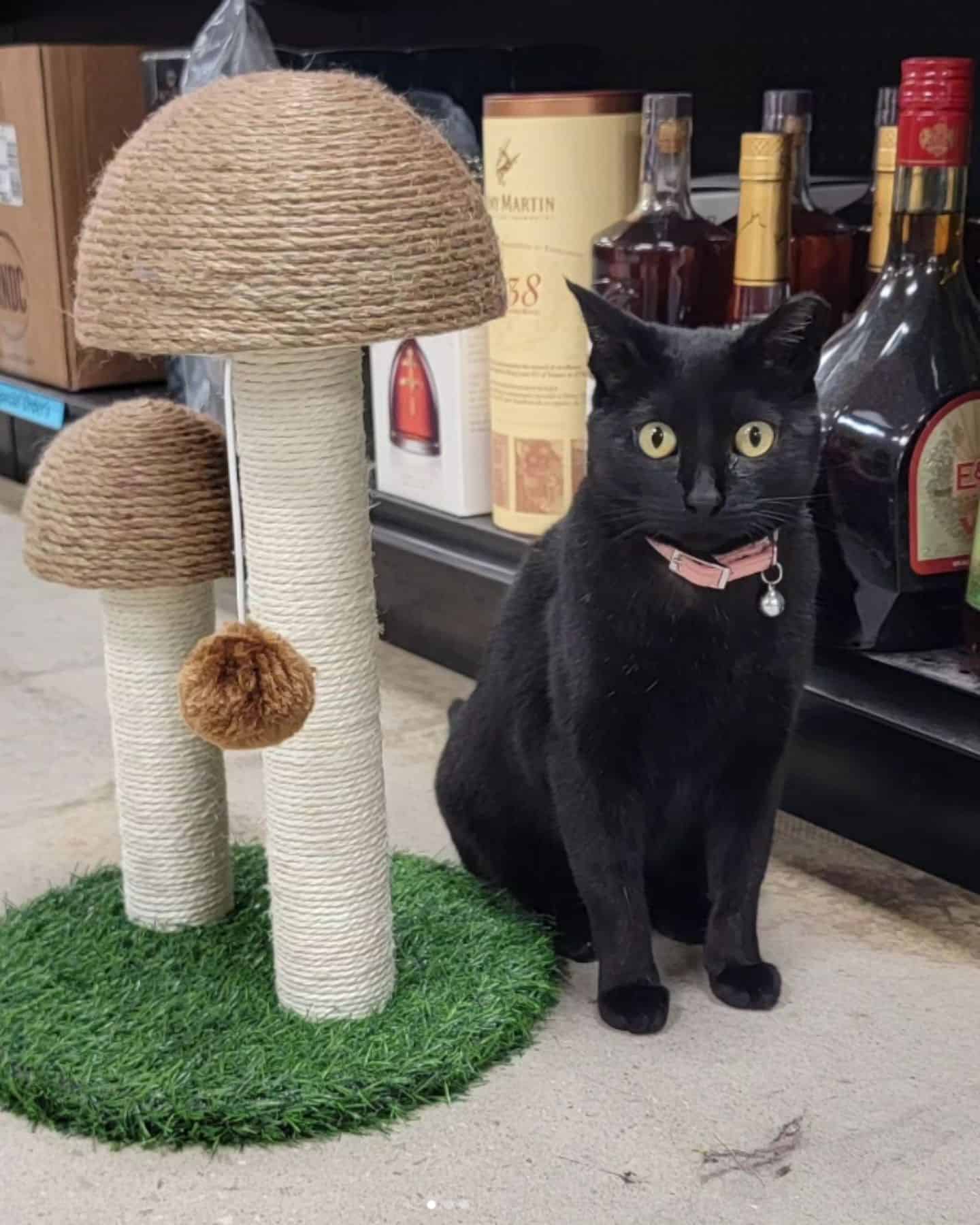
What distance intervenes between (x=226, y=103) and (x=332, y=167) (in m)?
0.07

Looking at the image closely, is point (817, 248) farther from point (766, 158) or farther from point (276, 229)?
point (276, 229)

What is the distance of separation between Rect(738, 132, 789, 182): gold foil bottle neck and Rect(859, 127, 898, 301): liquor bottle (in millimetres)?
114

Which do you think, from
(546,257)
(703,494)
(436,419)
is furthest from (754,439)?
(436,419)

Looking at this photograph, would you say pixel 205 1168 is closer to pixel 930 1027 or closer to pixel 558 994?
pixel 558 994

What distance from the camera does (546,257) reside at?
1302mm

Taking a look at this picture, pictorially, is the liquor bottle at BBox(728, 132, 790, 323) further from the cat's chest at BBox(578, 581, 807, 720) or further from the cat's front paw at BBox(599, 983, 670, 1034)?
the cat's front paw at BBox(599, 983, 670, 1034)

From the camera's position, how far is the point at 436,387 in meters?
1.46

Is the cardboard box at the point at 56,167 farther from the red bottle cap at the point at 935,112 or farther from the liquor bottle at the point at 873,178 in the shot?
the red bottle cap at the point at 935,112

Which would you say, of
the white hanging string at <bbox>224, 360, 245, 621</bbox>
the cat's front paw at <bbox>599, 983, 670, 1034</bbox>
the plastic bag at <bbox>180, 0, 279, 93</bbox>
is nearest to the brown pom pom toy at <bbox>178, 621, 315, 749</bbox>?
the white hanging string at <bbox>224, 360, 245, 621</bbox>

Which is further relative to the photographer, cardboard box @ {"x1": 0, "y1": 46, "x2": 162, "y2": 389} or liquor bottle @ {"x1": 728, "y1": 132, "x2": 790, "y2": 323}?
cardboard box @ {"x1": 0, "y1": 46, "x2": 162, "y2": 389}

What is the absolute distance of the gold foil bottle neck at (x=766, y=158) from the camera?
0.96 meters

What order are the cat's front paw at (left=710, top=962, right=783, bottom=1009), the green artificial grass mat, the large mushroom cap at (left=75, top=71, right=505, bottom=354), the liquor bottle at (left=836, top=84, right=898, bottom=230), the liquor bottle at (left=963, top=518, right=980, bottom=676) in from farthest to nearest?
the liquor bottle at (left=836, top=84, right=898, bottom=230), the liquor bottle at (left=963, top=518, right=980, bottom=676), the cat's front paw at (left=710, top=962, right=783, bottom=1009), the green artificial grass mat, the large mushroom cap at (left=75, top=71, right=505, bottom=354)

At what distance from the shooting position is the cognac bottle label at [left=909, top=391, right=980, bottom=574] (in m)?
1.04

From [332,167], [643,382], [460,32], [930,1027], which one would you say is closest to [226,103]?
[332,167]
